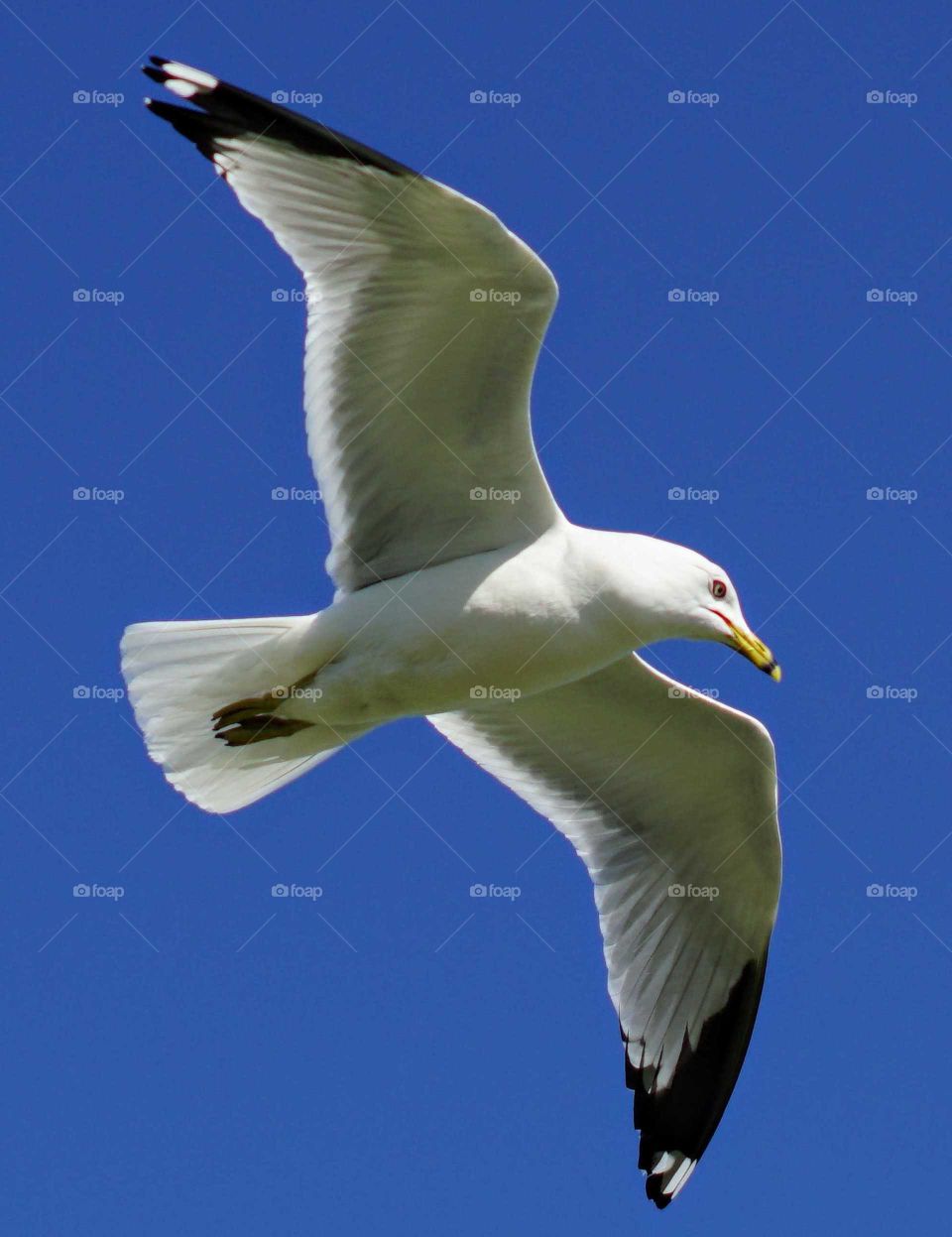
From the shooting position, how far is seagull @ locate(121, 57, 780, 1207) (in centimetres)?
617

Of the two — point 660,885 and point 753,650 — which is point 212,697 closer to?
point 753,650

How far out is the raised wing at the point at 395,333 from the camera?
20.0ft

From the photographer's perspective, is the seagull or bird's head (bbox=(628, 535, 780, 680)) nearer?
the seagull

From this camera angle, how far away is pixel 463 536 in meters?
6.92

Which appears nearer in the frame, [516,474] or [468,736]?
[516,474]

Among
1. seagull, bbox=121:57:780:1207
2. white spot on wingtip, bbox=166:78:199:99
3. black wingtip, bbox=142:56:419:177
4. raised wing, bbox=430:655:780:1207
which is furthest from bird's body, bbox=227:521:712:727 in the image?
white spot on wingtip, bbox=166:78:199:99

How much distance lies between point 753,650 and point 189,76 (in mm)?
2830

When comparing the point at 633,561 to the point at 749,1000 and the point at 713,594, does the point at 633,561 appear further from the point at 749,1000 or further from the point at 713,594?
the point at 749,1000

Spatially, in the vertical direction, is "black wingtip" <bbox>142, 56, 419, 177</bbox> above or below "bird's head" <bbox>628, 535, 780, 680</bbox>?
above

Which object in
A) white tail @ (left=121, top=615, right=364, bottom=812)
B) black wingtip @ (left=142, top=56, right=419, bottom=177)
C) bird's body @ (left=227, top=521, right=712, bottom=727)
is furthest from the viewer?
white tail @ (left=121, top=615, right=364, bottom=812)

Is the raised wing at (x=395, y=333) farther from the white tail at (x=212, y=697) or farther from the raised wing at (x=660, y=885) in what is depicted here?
the raised wing at (x=660, y=885)

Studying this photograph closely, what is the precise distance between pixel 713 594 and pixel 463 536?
947 millimetres

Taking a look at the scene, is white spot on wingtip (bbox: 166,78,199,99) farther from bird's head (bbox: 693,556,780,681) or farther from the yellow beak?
the yellow beak

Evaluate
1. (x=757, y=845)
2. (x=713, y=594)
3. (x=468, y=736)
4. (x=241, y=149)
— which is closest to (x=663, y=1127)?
(x=757, y=845)
